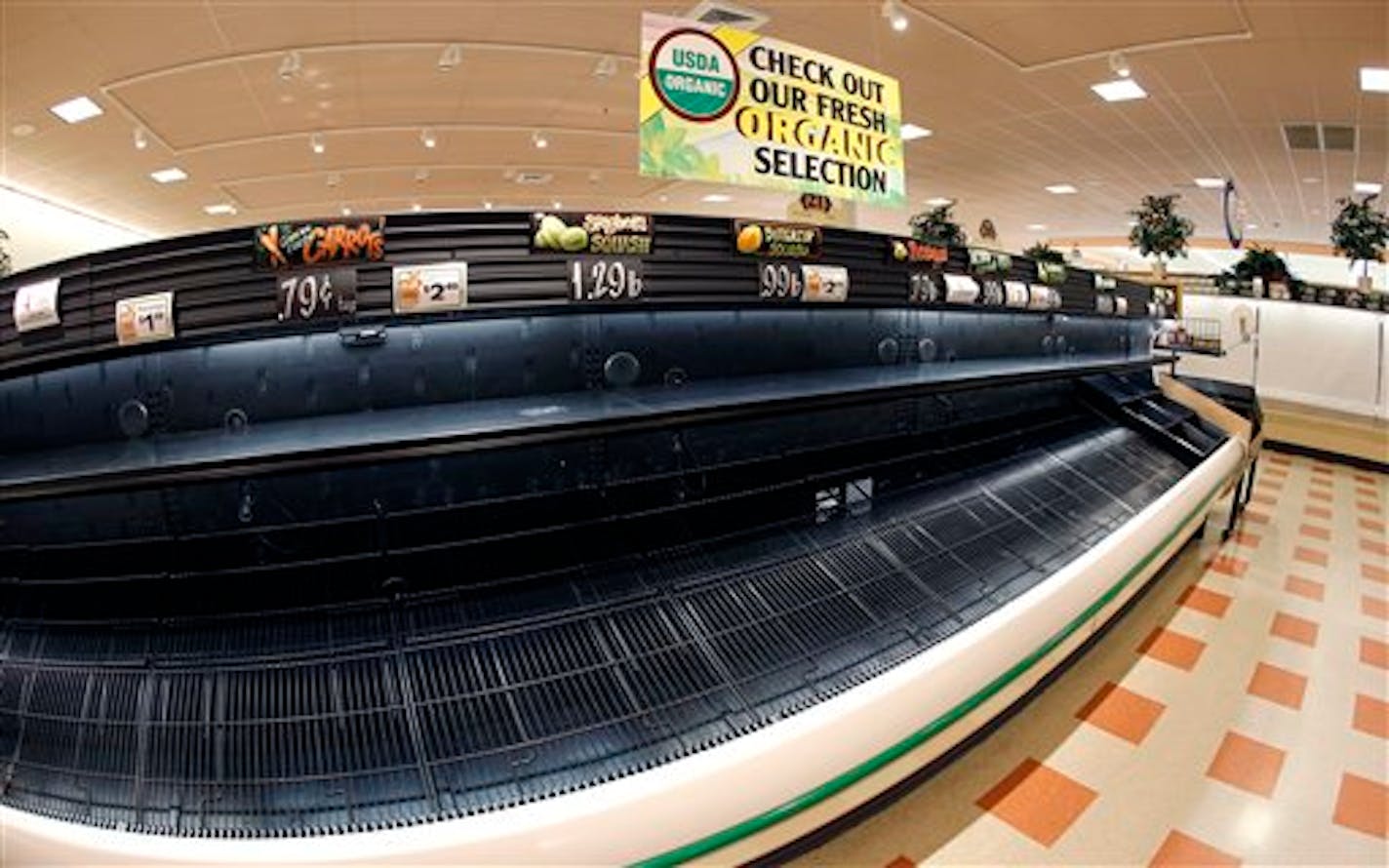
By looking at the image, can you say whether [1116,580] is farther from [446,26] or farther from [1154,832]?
[446,26]

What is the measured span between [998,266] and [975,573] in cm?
242

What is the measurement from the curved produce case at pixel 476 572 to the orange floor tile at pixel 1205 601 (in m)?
1.50

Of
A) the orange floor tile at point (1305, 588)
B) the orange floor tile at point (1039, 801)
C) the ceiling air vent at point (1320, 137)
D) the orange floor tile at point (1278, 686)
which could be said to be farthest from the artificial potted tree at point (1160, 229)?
the orange floor tile at point (1039, 801)

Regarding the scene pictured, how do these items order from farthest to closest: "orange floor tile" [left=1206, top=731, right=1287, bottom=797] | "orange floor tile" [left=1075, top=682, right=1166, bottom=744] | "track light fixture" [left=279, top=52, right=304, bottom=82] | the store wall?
the store wall < "track light fixture" [left=279, top=52, right=304, bottom=82] < "orange floor tile" [left=1075, top=682, right=1166, bottom=744] < "orange floor tile" [left=1206, top=731, right=1287, bottom=797]

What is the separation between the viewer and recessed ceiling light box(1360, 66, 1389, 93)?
486 centimetres

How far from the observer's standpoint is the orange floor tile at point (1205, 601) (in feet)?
12.5

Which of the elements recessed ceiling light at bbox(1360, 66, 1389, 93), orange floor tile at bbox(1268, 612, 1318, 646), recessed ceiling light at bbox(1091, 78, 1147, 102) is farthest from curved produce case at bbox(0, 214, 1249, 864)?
recessed ceiling light at bbox(1360, 66, 1389, 93)

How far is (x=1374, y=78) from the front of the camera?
16.5ft

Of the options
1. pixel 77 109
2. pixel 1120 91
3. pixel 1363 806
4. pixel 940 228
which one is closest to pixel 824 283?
pixel 1363 806

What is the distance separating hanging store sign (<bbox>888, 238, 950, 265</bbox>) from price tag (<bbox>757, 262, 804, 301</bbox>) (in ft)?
2.40

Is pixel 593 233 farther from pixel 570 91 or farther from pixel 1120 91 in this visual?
pixel 1120 91

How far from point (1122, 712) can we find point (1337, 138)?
7.79 m

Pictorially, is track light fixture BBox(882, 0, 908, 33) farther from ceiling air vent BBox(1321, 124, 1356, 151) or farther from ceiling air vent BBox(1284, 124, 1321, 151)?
ceiling air vent BBox(1321, 124, 1356, 151)

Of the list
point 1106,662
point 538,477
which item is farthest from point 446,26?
point 1106,662
